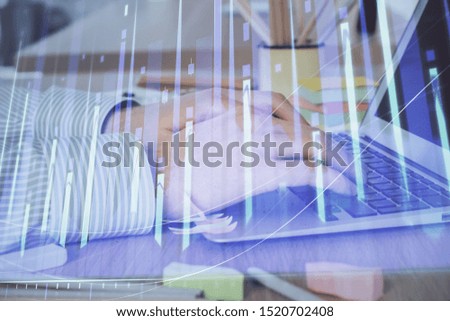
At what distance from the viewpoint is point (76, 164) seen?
1.13 metres

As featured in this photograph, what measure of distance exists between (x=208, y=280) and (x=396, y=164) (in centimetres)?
52

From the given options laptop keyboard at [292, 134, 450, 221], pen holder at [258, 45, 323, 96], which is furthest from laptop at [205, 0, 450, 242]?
pen holder at [258, 45, 323, 96]

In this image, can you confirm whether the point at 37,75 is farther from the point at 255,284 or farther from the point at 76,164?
the point at 255,284

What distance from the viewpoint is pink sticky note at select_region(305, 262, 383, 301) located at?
0.99 metres

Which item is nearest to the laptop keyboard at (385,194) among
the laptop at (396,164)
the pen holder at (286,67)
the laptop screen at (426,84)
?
the laptop at (396,164)

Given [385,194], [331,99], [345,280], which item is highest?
[331,99]

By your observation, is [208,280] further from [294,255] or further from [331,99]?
[331,99]

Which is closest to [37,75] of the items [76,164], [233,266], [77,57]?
[77,57]

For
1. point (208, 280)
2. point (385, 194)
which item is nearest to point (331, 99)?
point (385, 194)

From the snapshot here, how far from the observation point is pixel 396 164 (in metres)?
1.04

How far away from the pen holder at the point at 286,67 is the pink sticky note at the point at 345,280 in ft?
1.41

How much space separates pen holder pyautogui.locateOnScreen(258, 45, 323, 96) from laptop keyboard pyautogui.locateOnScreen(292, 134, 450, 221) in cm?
24

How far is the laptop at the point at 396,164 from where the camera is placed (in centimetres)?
101

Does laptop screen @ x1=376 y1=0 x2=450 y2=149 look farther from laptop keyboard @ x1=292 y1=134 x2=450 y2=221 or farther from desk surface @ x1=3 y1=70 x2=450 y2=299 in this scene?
desk surface @ x1=3 y1=70 x2=450 y2=299
